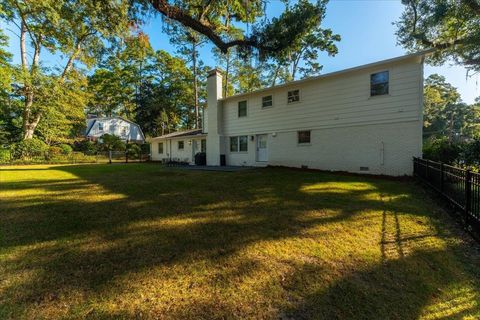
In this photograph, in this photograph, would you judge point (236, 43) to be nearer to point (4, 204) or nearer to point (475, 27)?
point (4, 204)

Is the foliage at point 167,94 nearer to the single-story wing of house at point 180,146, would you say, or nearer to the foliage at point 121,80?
the foliage at point 121,80

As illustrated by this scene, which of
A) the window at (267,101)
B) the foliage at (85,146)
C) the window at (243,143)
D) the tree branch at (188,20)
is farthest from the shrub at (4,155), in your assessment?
the window at (267,101)

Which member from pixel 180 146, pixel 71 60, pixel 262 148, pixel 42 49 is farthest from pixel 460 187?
pixel 42 49

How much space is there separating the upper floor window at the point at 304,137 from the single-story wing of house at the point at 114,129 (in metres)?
31.3

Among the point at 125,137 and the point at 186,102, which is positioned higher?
the point at 186,102

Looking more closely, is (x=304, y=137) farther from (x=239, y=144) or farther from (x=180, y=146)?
(x=180, y=146)

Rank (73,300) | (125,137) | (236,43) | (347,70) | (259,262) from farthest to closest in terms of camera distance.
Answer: (125,137) → (347,70) → (236,43) → (259,262) → (73,300)

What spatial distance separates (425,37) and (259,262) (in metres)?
16.4

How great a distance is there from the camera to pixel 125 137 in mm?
36094

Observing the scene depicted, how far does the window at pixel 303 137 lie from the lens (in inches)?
460

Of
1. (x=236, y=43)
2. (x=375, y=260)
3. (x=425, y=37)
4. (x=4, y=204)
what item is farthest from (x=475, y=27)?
(x=4, y=204)

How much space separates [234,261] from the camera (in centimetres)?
287

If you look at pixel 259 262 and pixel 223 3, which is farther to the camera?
pixel 223 3

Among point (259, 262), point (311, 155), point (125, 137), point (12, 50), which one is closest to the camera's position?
point (259, 262)
